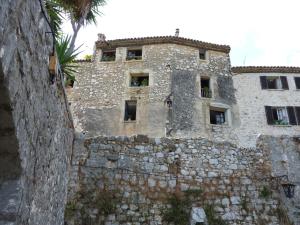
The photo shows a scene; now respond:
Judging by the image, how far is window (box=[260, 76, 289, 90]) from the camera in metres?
22.8

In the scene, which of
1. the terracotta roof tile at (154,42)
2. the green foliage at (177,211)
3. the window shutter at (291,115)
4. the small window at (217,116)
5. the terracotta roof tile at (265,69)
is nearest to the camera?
the green foliage at (177,211)

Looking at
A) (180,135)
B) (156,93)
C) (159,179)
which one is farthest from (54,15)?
(156,93)

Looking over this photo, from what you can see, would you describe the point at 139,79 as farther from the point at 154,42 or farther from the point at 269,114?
the point at 269,114

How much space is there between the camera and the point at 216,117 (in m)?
21.8

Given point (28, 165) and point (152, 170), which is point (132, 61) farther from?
point (28, 165)

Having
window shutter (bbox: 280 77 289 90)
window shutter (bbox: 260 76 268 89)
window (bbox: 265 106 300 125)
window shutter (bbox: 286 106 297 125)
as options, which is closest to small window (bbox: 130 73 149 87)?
window shutter (bbox: 260 76 268 89)

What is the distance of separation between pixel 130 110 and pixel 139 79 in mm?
2556

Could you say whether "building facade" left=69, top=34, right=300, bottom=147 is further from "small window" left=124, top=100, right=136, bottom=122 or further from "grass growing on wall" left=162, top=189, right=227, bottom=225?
"grass growing on wall" left=162, top=189, right=227, bottom=225

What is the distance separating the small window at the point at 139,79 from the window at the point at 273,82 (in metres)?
8.33

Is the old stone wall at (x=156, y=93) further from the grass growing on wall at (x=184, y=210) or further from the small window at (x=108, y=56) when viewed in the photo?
the grass growing on wall at (x=184, y=210)

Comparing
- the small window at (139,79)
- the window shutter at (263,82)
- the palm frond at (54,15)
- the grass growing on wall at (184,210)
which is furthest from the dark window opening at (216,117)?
the palm frond at (54,15)

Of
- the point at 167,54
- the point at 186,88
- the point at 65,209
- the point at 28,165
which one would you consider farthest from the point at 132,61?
the point at 28,165

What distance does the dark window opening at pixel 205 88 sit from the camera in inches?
862

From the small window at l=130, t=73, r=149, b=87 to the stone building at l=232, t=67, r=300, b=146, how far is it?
6.41 m
